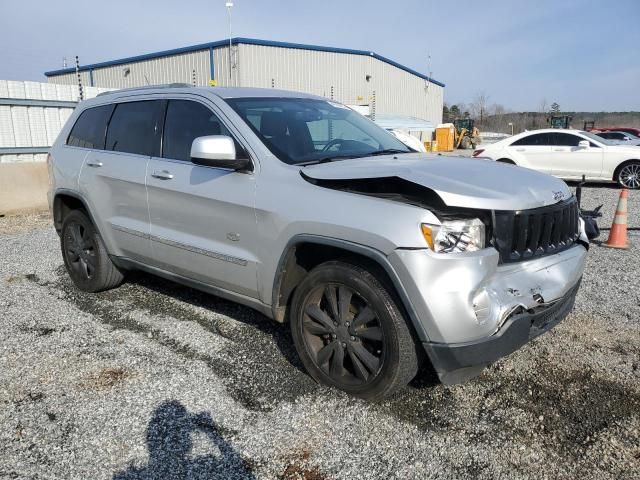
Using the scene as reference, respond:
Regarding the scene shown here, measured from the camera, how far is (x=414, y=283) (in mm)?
2635

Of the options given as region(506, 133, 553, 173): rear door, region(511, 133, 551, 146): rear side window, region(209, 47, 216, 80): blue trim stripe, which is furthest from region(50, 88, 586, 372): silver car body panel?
region(209, 47, 216, 80): blue trim stripe

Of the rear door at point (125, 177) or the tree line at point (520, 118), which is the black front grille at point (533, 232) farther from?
the tree line at point (520, 118)

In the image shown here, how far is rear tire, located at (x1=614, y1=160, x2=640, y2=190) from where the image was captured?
42.1 feet

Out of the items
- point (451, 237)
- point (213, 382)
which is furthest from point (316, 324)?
point (451, 237)

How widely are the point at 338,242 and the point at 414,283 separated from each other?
51cm

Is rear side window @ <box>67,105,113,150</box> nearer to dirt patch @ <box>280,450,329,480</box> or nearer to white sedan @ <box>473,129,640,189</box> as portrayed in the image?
dirt patch @ <box>280,450,329,480</box>

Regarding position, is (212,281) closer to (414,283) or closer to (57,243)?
(414,283)

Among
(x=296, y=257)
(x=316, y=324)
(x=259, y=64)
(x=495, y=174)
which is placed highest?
(x=259, y=64)

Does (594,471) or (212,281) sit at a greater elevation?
(212,281)

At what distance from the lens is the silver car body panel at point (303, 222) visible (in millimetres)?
2631

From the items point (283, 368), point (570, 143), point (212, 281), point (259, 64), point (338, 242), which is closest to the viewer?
point (338, 242)

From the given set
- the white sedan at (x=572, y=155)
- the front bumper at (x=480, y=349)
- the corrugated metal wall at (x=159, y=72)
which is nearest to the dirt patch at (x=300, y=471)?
the front bumper at (x=480, y=349)

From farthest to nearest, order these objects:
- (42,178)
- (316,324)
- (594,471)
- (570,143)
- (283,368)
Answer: (570,143) < (42,178) < (283,368) < (316,324) < (594,471)

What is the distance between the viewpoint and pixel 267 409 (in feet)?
10.0
